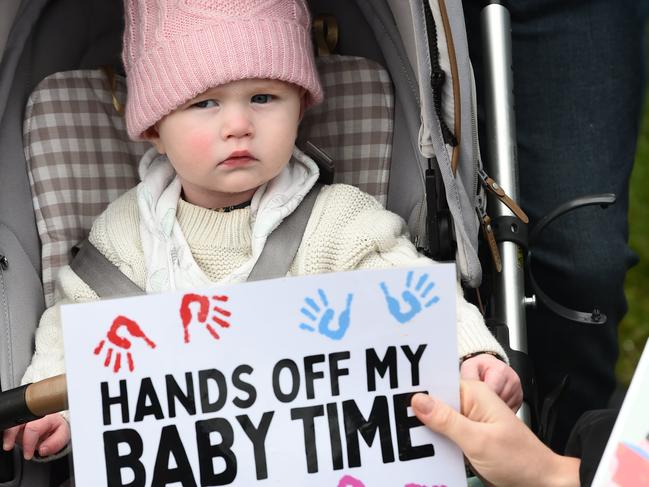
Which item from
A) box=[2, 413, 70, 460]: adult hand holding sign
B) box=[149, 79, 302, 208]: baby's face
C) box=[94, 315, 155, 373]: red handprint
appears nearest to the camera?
box=[94, 315, 155, 373]: red handprint

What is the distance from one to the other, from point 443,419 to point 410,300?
146 mm

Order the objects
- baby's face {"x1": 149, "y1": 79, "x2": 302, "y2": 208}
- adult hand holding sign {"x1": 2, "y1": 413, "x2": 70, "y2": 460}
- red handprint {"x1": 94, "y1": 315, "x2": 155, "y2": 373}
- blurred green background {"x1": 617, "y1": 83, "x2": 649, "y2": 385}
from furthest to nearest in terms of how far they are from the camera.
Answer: blurred green background {"x1": 617, "y1": 83, "x2": 649, "y2": 385}
baby's face {"x1": 149, "y1": 79, "x2": 302, "y2": 208}
adult hand holding sign {"x1": 2, "y1": 413, "x2": 70, "y2": 460}
red handprint {"x1": 94, "y1": 315, "x2": 155, "y2": 373}

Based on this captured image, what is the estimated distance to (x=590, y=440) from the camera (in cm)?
124

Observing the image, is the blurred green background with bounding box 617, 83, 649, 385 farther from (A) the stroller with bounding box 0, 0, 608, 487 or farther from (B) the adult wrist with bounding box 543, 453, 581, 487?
(B) the adult wrist with bounding box 543, 453, 581, 487

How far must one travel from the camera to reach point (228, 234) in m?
1.64

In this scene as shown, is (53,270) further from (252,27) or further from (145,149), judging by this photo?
(252,27)

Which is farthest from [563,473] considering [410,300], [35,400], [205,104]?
[205,104]

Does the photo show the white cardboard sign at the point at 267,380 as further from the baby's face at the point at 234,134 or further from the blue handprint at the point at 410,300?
the baby's face at the point at 234,134

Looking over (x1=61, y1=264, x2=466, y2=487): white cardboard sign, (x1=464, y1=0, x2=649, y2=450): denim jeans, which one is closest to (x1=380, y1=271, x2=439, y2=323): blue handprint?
(x1=61, y1=264, x2=466, y2=487): white cardboard sign

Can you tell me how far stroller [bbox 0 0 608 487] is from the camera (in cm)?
156

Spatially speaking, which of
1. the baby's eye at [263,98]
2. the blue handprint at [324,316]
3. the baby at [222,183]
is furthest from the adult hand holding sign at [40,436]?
the baby's eye at [263,98]

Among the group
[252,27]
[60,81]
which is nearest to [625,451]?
[252,27]

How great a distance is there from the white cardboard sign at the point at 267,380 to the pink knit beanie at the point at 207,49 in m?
0.45

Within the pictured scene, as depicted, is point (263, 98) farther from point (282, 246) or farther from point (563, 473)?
point (563, 473)
